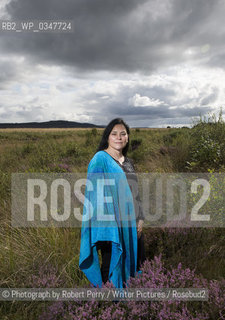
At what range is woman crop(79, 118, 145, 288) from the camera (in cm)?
246

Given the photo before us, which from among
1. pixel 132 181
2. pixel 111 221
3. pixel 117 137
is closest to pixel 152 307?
pixel 111 221

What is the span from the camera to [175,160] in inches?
311

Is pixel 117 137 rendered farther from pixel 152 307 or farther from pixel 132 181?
pixel 152 307

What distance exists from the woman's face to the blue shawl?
0.17 meters

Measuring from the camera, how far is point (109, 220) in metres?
2.45

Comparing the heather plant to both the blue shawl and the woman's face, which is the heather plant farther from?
the woman's face

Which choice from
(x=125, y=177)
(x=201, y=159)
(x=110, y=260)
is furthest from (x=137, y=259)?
(x=201, y=159)

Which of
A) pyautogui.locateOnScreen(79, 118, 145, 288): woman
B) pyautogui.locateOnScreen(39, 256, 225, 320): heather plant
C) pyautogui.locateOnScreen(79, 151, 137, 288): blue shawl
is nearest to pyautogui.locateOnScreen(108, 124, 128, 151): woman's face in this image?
pyautogui.locateOnScreen(79, 118, 145, 288): woman

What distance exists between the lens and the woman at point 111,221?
2.46 metres

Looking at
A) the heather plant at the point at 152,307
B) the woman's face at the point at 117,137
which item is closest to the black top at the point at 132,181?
the woman's face at the point at 117,137

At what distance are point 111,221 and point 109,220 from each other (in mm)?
22

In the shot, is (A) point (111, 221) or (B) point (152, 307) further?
(A) point (111, 221)

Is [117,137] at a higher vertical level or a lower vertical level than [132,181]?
higher

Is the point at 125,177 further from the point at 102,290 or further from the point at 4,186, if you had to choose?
the point at 4,186
